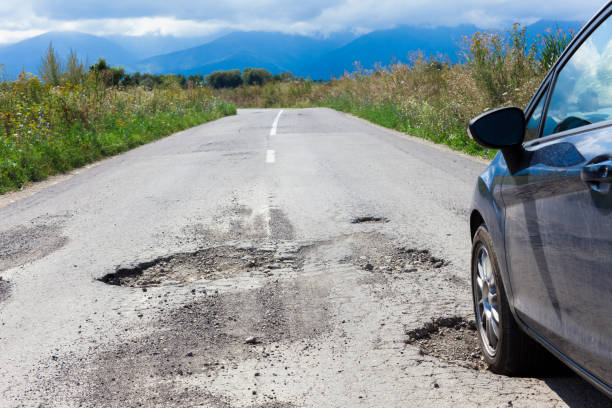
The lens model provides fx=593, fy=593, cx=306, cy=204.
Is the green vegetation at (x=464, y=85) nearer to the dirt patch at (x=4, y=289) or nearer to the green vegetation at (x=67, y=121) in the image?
the green vegetation at (x=67, y=121)

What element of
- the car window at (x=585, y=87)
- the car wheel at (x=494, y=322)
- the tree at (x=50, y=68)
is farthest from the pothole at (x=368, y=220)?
the tree at (x=50, y=68)

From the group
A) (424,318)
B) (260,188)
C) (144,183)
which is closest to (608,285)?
(424,318)

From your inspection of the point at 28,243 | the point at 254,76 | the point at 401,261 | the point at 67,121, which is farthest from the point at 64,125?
the point at 254,76

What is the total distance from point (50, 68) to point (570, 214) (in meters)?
20.1

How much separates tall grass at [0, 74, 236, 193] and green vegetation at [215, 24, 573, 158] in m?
8.09

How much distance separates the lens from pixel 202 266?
15.9ft

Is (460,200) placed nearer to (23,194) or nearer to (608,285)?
(608,285)

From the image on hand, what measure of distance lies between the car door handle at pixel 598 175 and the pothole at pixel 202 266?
124 inches

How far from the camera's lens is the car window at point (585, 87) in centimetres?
214

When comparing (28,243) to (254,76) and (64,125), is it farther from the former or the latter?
(254,76)

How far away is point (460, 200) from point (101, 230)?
13.7 ft

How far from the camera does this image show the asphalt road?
2809 millimetres

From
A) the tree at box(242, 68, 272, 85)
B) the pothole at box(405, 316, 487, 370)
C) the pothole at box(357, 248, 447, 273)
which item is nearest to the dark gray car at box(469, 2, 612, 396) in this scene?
the pothole at box(405, 316, 487, 370)

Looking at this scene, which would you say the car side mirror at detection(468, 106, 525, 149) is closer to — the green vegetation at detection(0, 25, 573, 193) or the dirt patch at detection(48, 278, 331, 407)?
the dirt patch at detection(48, 278, 331, 407)
